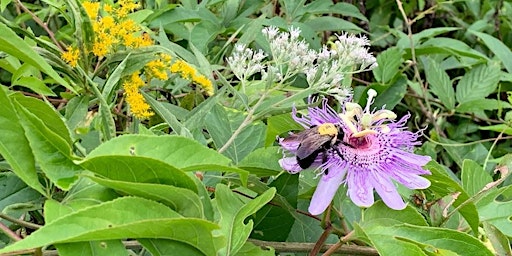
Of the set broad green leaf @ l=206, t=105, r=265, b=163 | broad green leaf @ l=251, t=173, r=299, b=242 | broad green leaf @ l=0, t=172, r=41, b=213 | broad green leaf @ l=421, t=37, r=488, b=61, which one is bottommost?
broad green leaf @ l=421, t=37, r=488, b=61

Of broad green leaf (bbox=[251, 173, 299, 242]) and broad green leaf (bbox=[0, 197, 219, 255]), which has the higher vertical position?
broad green leaf (bbox=[0, 197, 219, 255])

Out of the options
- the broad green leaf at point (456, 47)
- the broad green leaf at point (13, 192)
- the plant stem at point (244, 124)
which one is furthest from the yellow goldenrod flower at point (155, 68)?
the broad green leaf at point (456, 47)

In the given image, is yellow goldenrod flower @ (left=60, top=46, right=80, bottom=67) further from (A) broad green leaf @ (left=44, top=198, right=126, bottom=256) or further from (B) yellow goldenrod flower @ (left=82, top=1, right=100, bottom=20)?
(A) broad green leaf @ (left=44, top=198, right=126, bottom=256)

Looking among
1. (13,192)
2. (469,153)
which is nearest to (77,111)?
(13,192)

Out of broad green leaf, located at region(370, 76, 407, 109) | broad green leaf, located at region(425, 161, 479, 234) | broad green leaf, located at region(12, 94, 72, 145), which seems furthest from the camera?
broad green leaf, located at region(370, 76, 407, 109)

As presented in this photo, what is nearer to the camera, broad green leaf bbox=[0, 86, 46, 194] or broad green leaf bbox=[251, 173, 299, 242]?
broad green leaf bbox=[0, 86, 46, 194]

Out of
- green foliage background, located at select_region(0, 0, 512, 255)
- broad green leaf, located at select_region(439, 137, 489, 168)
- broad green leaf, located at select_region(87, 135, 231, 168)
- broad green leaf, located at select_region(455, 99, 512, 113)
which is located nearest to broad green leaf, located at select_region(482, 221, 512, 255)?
green foliage background, located at select_region(0, 0, 512, 255)

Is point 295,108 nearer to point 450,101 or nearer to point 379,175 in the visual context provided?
point 379,175

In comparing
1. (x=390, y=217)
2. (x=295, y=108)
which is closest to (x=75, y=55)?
(x=295, y=108)
